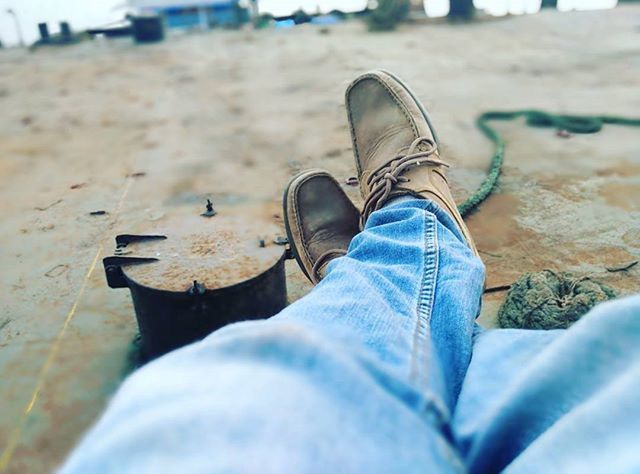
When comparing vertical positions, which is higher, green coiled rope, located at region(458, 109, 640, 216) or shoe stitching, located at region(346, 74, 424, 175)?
shoe stitching, located at region(346, 74, 424, 175)

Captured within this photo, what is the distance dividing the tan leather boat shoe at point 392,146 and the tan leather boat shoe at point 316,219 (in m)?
0.07

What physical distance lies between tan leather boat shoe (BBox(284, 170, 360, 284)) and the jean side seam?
1.05 feet

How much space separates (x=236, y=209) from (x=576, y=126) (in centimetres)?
158

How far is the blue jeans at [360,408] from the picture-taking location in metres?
0.45

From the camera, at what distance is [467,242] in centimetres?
116

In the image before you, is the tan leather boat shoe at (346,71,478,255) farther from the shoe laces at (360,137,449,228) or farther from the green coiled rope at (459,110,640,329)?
the green coiled rope at (459,110,640,329)

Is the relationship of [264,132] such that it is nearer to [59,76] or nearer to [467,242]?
[467,242]

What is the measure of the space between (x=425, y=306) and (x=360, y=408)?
0.35 meters

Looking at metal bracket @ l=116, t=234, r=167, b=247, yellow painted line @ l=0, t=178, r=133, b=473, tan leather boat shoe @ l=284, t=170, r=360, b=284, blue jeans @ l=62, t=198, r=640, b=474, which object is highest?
blue jeans @ l=62, t=198, r=640, b=474

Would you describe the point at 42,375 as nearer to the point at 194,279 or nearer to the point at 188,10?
the point at 194,279

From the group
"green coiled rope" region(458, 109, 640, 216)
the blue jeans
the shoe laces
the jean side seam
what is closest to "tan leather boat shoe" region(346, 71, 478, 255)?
the shoe laces

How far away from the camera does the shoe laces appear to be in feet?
4.36

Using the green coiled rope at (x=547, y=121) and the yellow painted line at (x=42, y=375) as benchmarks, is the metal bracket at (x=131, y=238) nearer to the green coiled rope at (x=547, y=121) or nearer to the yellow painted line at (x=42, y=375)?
the yellow painted line at (x=42, y=375)

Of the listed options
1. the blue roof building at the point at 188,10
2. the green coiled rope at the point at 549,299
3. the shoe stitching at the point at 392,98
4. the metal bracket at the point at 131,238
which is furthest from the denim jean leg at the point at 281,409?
the blue roof building at the point at 188,10
